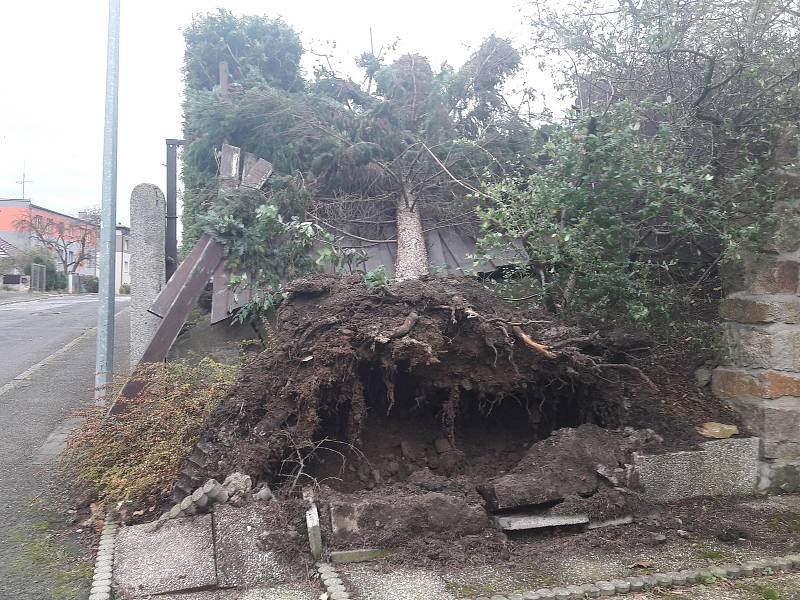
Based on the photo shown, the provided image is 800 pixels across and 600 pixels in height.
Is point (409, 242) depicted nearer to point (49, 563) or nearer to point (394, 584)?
point (394, 584)

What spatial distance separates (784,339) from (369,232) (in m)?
4.88

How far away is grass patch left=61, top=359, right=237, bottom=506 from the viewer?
464 cm

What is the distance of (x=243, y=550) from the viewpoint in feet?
12.4

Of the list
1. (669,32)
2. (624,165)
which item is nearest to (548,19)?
(669,32)

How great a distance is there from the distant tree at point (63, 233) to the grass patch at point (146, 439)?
48814mm

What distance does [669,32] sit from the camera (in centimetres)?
498

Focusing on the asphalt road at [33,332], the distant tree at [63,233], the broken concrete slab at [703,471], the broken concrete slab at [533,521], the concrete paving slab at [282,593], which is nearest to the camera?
the concrete paving slab at [282,593]

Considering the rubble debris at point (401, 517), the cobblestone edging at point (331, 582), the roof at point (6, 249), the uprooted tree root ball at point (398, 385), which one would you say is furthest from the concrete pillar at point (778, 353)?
the roof at point (6, 249)

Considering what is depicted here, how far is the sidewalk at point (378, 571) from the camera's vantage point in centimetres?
348

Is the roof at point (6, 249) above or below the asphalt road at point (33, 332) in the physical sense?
above

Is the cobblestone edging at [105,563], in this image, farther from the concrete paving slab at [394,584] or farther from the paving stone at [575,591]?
the paving stone at [575,591]

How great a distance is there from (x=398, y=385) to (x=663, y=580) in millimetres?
2333

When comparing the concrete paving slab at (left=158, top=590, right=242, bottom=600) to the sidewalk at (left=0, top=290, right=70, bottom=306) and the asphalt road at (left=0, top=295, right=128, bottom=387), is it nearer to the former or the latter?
the asphalt road at (left=0, top=295, right=128, bottom=387)

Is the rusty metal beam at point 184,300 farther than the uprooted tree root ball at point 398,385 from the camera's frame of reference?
Yes
